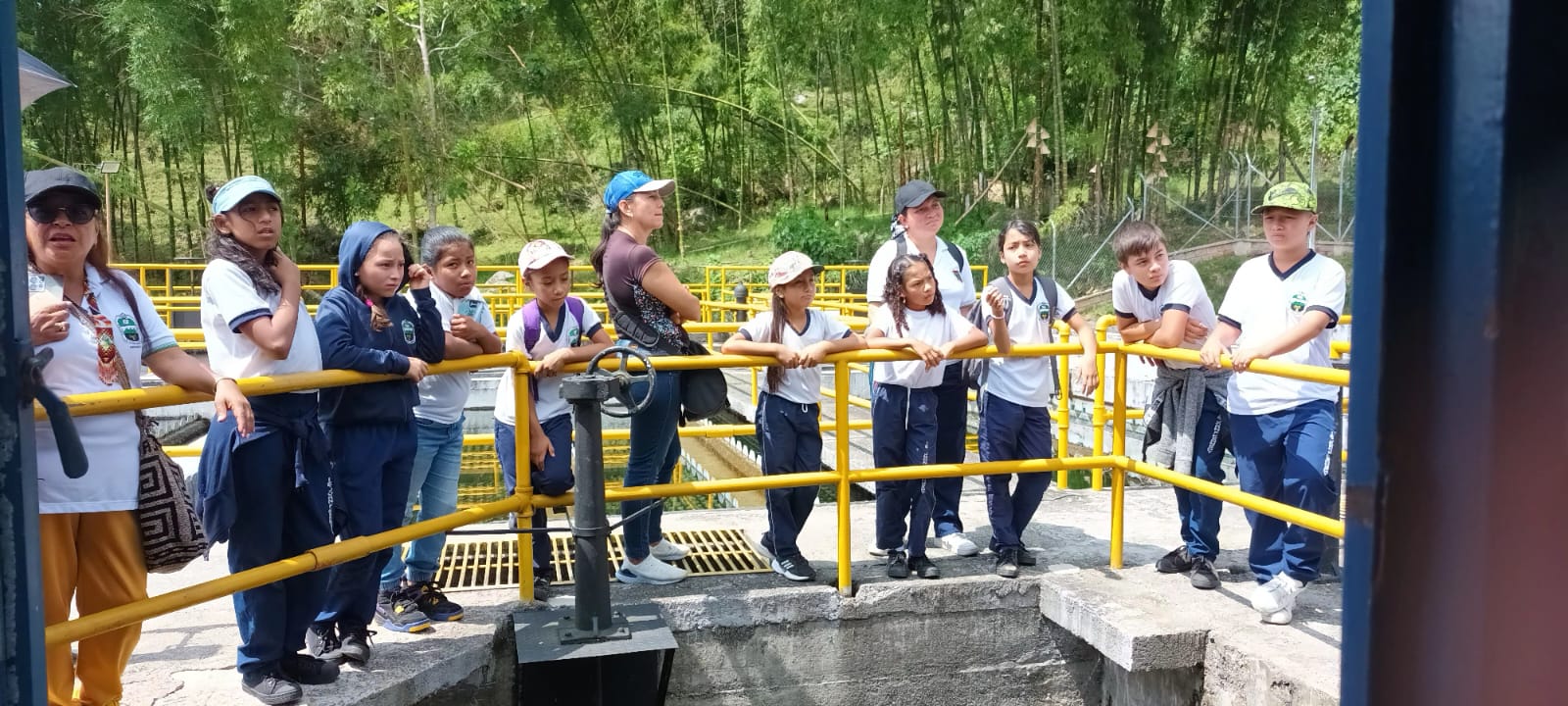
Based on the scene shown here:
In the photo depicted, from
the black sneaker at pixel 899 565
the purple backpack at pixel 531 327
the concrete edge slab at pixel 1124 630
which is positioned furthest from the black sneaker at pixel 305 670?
the concrete edge slab at pixel 1124 630

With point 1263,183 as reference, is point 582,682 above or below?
below

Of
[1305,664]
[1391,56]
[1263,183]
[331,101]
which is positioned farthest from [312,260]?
[1391,56]

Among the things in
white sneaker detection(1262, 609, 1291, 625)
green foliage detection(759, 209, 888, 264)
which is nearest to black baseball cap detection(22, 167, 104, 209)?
white sneaker detection(1262, 609, 1291, 625)

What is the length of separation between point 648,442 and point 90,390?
185 centimetres

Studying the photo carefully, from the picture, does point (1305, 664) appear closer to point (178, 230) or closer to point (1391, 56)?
point (1391, 56)

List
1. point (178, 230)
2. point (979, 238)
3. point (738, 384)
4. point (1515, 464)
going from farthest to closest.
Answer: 1. point (178, 230)
2. point (979, 238)
3. point (738, 384)
4. point (1515, 464)

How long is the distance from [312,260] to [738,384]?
15.6 meters

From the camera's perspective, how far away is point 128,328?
109 inches

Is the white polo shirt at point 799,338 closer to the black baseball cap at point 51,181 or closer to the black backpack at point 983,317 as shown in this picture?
the black backpack at point 983,317

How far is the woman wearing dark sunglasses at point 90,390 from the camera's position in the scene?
2551mm

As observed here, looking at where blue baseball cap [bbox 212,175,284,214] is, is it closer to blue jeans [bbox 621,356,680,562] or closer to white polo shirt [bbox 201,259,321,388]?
white polo shirt [bbox 201,259,321,388]

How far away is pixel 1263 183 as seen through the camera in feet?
63.1

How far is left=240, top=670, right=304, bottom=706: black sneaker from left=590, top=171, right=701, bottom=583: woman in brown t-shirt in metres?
1.32

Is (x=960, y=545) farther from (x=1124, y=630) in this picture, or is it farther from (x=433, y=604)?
(x=433, y=604)
